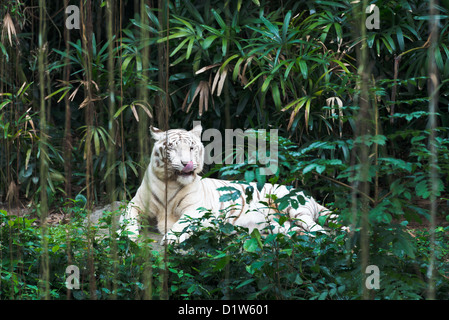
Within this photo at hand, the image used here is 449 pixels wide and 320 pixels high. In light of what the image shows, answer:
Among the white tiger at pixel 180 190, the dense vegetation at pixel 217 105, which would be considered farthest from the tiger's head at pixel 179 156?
the dense vegetation at pixel 217 105

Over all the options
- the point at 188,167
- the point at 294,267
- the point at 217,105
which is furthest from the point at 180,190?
the point at 294,267

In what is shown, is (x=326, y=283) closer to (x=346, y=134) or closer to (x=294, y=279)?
(x=294, y=279)

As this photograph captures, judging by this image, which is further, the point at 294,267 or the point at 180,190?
the point at 180,190

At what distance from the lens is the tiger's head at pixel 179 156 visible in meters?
3.35

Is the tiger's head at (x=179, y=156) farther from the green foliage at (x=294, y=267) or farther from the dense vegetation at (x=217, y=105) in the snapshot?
the green foliage at (x=294, y=267)

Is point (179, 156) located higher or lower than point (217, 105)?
lower

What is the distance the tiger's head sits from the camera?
3.35 metres

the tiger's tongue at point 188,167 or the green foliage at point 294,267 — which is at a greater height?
the tiger's tongue at point 188,167

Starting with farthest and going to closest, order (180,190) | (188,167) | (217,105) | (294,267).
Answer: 1. (217,105)
2. (180,190)
3. (188,167)
4. (294,267)

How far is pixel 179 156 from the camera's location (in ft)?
11.0

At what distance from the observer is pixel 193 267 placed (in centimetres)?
242

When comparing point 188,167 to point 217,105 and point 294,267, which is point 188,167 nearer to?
point 217,105

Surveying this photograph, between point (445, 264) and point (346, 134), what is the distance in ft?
6.82

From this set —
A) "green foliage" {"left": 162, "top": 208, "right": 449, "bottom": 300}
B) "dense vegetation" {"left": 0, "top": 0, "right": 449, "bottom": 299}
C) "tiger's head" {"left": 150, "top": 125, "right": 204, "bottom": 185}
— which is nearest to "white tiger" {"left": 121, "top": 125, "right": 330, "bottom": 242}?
"tiger's head" {"left": 150, "top": 125, "right": 204, "bottom": 185}
